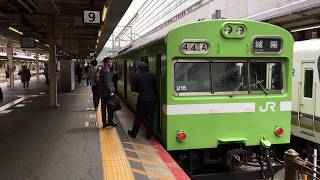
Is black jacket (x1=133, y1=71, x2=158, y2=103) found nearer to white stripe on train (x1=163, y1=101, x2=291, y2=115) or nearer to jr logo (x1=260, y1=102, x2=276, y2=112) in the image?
white stripe on train (x1=163, y1=101, x2=291, y2=115)

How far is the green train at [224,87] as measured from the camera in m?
6.56

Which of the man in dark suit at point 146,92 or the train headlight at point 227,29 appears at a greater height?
the train headlight at point 227,29

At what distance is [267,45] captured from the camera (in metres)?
6.85

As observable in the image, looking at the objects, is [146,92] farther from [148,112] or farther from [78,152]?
[78,152]

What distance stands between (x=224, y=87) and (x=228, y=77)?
19 cm

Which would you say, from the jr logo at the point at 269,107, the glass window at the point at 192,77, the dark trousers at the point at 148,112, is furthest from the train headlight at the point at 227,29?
the dark trousers at the point at 148,112

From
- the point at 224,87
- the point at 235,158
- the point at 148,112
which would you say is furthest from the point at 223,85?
the point at 148,112

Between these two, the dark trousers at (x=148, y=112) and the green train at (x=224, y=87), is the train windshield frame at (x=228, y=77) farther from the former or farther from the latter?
the dark trousers at (x=148, y=112)

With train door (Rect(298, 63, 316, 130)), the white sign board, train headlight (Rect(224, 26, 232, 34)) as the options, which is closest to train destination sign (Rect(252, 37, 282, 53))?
train headlight (Rect(224, 26, 232, 34))

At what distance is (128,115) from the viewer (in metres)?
11.5

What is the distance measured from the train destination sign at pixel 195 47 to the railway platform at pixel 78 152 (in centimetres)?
180

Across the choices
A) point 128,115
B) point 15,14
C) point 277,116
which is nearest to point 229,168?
point 277,116

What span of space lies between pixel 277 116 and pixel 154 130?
2502mm

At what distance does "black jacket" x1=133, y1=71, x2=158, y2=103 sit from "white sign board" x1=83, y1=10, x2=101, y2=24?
499cm
